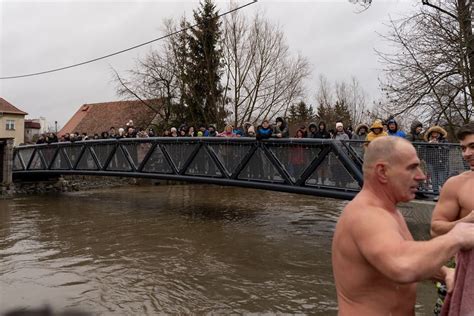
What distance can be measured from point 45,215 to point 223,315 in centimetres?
1079

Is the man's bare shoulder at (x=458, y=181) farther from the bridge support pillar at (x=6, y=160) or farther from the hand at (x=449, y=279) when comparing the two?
the bridge support pillar at (x=6, y=160)

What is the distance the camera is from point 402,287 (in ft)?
6.26

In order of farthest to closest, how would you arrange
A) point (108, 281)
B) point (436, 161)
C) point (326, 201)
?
point (326, 201) → point (436, 161) → point (108, 281)

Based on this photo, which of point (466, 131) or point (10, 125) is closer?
point (466, 131)

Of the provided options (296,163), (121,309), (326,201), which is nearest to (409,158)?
(121,309)

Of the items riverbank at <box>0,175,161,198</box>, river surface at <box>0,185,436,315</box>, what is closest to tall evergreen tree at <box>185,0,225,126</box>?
riverbank at <box>0,175,161,198</box>

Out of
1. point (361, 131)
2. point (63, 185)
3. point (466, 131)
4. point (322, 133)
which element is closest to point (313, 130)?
point (322, 133)

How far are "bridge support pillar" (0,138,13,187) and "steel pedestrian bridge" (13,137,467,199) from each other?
3656 mm

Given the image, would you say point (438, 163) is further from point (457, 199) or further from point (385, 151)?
point (385, 151)

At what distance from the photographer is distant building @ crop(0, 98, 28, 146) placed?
180 ft

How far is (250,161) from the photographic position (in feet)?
37.4

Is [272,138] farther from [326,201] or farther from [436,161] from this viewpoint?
[326,201]

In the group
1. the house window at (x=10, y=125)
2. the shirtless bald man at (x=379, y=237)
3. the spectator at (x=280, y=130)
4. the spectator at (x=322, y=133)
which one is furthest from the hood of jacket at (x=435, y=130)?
the house window at (x=10, y=125)

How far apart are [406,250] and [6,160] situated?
2154cm
